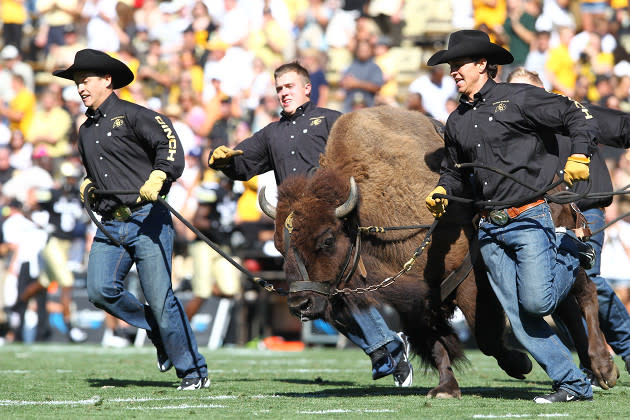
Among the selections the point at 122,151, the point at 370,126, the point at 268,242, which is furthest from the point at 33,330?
the point at 370,126

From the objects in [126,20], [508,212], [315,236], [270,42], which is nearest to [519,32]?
[270,42]

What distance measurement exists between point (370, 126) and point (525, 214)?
4.87 feet

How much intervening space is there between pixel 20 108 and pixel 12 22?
7.97 feet

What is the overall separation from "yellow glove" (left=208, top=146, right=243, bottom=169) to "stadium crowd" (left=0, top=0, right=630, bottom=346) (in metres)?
4.95

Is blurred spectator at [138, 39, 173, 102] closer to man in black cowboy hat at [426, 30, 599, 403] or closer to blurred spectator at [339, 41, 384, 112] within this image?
blurred spectator at [339, 41, 384, 112]

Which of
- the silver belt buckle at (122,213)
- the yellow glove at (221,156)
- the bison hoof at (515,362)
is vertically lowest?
the bison hoof at (515,362)

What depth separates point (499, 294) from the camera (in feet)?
21.3

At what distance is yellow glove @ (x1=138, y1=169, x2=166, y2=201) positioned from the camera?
731 centimetres

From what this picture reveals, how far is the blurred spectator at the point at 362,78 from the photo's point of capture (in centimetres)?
1470

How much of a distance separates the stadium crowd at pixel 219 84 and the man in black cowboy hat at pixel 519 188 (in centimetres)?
624

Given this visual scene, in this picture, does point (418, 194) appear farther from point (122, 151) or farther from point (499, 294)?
point (122, 151)

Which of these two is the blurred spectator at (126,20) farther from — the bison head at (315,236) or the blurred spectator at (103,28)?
the bison head at (315,236)

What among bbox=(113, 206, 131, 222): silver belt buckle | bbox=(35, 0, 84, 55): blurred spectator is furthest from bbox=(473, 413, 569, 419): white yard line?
bbox=(35, 0, 84, 55): blurred spectator

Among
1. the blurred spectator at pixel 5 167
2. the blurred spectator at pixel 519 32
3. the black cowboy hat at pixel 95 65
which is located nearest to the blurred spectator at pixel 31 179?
the blurred spectator at pixel 5 167
